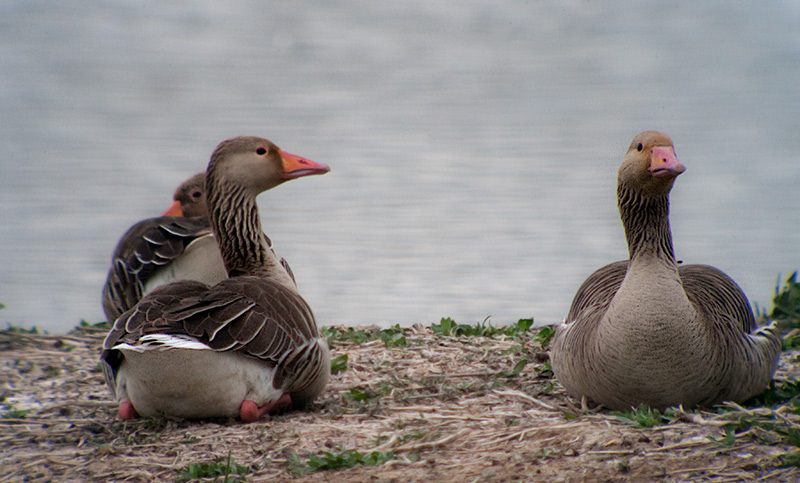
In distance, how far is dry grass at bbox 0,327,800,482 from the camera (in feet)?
8.01

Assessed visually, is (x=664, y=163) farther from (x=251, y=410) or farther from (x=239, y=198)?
(x=239, y=198)

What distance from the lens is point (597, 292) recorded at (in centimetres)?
356

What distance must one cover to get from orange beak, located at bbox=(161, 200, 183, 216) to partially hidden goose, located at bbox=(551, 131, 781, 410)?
323 cm

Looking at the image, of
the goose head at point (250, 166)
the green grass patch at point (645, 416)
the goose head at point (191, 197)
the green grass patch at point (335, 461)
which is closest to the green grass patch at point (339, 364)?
the goose head at point (250, 166)

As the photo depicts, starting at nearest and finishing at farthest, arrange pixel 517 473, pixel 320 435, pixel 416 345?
pixel 517 473
pixel 320 435
pixel 416 345

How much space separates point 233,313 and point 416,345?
1.66 metres

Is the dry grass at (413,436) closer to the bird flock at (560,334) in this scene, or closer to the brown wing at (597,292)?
the bird flock at (560,334)

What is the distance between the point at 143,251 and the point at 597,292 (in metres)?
2.62

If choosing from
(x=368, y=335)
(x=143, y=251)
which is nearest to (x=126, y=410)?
(x=143, y=251)

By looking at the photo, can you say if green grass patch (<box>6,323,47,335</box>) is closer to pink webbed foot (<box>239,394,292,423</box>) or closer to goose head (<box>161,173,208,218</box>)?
goose head (<box>161,173,208,218</box>)

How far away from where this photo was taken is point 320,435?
9.98ft

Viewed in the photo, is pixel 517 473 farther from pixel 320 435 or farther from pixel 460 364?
pixel 460 364

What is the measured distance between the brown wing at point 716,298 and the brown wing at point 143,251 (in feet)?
8.90

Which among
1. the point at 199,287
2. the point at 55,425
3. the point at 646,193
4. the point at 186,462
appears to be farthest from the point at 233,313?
the point at 646,193
